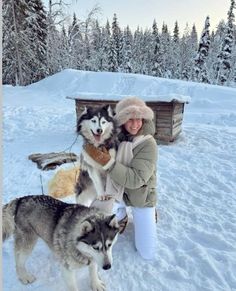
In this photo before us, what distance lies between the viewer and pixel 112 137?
3.28 m

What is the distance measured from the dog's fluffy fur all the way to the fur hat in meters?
1.80

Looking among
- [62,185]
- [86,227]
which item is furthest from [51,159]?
[86,227]

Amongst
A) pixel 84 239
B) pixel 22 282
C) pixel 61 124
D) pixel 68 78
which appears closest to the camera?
pixel 84 239

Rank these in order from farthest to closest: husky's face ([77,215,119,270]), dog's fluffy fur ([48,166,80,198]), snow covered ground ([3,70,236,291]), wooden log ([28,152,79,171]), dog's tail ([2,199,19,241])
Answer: wooden log ([28,152,79,171]), dog's fluffy fur ([48,166,80,198]), snow covered ground ([3,70,236,291]), dog's tail ([2,199,19,241]), husky's face ([77,215,119,270])

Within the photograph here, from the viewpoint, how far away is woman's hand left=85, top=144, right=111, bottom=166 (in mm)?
3092

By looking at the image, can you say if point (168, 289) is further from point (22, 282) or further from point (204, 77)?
point (204, 77)

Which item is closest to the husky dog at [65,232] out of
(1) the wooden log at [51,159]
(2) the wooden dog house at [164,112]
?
(1) the wooden log at [51,159]

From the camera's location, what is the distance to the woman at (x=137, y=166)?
10.0 feet

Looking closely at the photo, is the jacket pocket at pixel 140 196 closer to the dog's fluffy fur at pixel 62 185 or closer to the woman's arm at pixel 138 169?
the woman's arm at pixel 138 169

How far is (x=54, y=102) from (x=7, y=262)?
1309 cm

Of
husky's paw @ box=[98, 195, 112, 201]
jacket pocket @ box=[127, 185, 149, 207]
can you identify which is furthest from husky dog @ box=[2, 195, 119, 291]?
jacket pocket @ box=[127, 185, 149, 207]

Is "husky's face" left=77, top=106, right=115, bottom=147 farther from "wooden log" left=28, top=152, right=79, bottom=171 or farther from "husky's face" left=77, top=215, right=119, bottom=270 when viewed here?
"wooden log" left=28, top=152, right=79, bottom=171

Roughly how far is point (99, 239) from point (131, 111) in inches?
55.6

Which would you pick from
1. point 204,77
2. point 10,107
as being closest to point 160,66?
point 204,77
